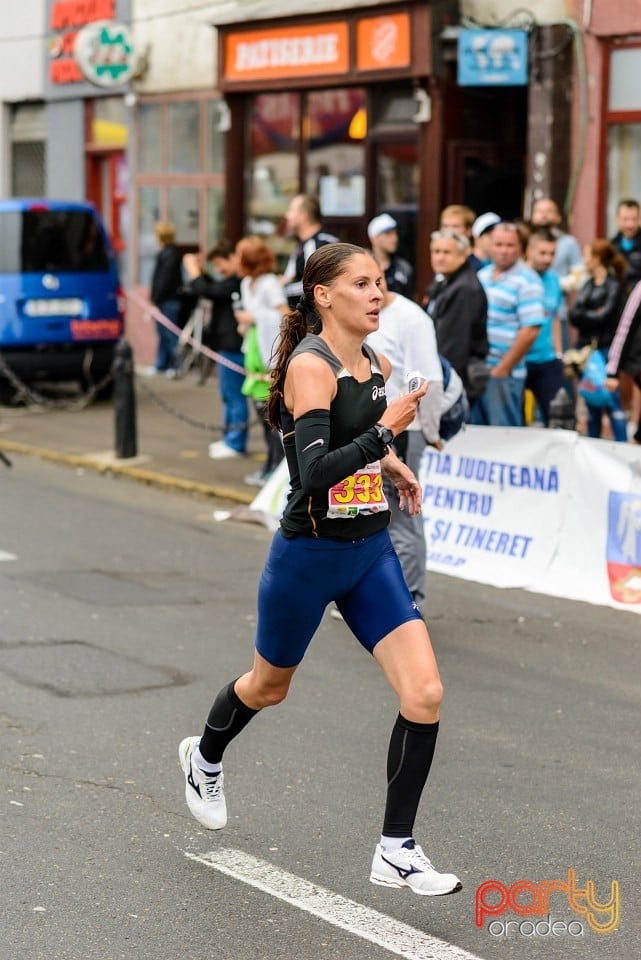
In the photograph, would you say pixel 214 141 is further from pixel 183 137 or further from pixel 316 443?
pixel 316 443

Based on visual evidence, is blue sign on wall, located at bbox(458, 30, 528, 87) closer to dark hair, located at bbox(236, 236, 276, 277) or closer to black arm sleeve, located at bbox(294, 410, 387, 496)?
dark hair, located at bbox(236, 236, 276, 277)

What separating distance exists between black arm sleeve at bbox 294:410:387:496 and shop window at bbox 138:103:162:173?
58.4 feet

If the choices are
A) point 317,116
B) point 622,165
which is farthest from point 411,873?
point 317,116

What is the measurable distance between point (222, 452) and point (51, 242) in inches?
182

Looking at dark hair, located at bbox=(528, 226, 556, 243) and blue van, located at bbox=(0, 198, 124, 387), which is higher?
dark hair, located at bbox=(528, 226, 556, 243)

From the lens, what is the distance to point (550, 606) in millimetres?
9375

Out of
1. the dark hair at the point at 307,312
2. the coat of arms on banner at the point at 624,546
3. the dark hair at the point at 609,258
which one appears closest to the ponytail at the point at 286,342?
the dark hair at the point at 307,312

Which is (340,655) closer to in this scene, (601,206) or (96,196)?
(601,206)

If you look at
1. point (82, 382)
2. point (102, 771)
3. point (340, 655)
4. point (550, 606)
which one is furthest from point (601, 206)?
point (102, 771)

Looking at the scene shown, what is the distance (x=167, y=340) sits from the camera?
69.3 ft

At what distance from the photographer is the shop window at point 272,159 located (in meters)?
19.7

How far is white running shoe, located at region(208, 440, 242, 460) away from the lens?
47.5 ft

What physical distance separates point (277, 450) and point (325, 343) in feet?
24.7

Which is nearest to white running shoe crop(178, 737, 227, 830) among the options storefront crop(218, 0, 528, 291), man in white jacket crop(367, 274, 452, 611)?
man in white jacket crop(367, 274, 452, 611)
